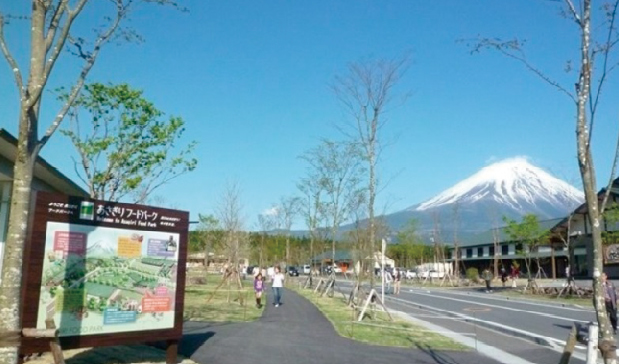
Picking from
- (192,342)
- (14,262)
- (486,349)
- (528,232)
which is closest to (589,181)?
(14,262)

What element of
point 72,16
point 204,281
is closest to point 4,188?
point 72,16

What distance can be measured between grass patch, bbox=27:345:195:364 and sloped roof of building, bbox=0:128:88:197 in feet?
11.4

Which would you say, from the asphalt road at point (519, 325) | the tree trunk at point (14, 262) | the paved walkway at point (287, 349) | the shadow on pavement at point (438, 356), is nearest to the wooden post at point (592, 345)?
the paved walkway at point (287, 349)

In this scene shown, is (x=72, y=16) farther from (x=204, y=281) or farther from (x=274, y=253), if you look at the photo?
(x=274, y=253)

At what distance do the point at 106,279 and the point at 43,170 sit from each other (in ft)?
14.0

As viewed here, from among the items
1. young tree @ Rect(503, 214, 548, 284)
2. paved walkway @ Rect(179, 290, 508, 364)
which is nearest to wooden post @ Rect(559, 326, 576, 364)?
paved walkway @ Rect(179, 290, 508, 364)

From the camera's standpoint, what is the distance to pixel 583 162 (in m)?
6.80

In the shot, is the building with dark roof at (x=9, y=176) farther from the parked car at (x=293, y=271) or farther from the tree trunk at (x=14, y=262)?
the parked car at (x=293, y=271)

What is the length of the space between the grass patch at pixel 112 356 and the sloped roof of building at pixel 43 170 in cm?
349

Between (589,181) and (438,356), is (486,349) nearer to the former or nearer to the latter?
(438,356)

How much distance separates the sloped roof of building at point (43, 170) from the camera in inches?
412

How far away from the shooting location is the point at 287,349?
1266 centimetres

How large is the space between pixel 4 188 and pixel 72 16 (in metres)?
5.76

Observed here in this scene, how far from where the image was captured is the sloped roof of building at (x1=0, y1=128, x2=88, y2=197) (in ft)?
34.3
